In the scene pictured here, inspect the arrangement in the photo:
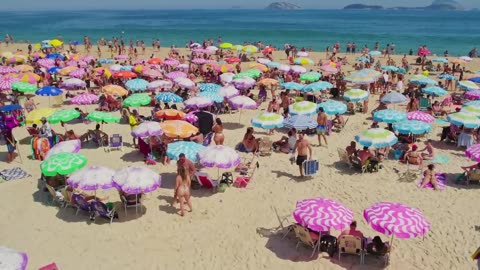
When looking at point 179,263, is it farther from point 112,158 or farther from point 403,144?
point 403,144

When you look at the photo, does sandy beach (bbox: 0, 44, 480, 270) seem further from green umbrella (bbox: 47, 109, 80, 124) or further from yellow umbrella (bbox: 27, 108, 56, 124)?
green umbrella (bbox: 47, 109, 80, 124)

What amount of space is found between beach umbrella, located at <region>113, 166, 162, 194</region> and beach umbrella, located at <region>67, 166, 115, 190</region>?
15 centimetres

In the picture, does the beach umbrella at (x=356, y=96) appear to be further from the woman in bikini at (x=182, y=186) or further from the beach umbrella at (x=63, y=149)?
the beach umbrella at (x=63, y=149)

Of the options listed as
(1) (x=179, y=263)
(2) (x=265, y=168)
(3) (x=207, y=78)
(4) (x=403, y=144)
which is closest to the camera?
(1) (x=179, y=263)

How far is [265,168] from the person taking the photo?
38.6 ft

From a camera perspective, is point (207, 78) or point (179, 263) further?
point (207, 78)

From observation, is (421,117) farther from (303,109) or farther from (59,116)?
(59,116)

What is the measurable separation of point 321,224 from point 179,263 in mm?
2681

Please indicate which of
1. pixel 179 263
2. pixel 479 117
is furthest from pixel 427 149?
pixel 179 263

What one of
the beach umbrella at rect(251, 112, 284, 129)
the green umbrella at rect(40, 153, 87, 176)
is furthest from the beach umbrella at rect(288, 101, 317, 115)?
the green umbrella at rect(40, 153, 87, 176)

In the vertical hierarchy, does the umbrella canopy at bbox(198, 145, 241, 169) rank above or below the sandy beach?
above

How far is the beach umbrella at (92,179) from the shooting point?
8.43 m

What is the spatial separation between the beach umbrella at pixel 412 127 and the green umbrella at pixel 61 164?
885cm

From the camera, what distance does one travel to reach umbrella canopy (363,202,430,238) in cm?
670
